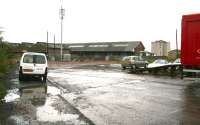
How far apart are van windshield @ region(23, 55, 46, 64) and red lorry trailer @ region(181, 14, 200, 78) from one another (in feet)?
30.9

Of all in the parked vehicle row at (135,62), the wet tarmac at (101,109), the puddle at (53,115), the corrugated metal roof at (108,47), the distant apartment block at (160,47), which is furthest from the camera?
the distant apartment block at (160,47)

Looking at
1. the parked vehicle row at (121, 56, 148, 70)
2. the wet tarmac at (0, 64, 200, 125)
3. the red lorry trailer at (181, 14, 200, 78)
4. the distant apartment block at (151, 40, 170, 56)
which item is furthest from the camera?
the distant apartment block at (151, 40, 170, 56)

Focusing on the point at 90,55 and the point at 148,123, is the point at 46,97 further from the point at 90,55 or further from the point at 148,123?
the point at 90,55

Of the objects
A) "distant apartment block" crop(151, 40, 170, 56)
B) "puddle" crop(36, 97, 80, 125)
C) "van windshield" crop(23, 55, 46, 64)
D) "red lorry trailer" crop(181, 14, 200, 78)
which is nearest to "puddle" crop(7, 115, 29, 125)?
"puddle" crop(36, 97, 80, 125)

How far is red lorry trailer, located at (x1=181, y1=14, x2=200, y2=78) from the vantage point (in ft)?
45.2

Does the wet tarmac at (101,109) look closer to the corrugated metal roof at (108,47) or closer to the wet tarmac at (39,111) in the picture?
the wet tarmac at (39,111)

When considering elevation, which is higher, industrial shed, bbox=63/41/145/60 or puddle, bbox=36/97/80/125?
industrial shed, bbox=63/41/145/60

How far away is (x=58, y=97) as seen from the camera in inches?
495

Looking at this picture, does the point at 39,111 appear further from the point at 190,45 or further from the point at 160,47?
the point at 160,47

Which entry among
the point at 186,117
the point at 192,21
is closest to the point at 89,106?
the point at 186,117

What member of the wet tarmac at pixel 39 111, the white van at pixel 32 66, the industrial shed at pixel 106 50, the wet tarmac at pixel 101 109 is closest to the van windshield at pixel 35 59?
the white van at pixel 32 66

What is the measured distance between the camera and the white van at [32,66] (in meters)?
19.2

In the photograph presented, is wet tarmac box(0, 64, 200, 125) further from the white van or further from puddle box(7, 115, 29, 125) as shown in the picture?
the white van

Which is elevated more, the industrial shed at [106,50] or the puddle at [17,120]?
the industrial shed at [106,50]
